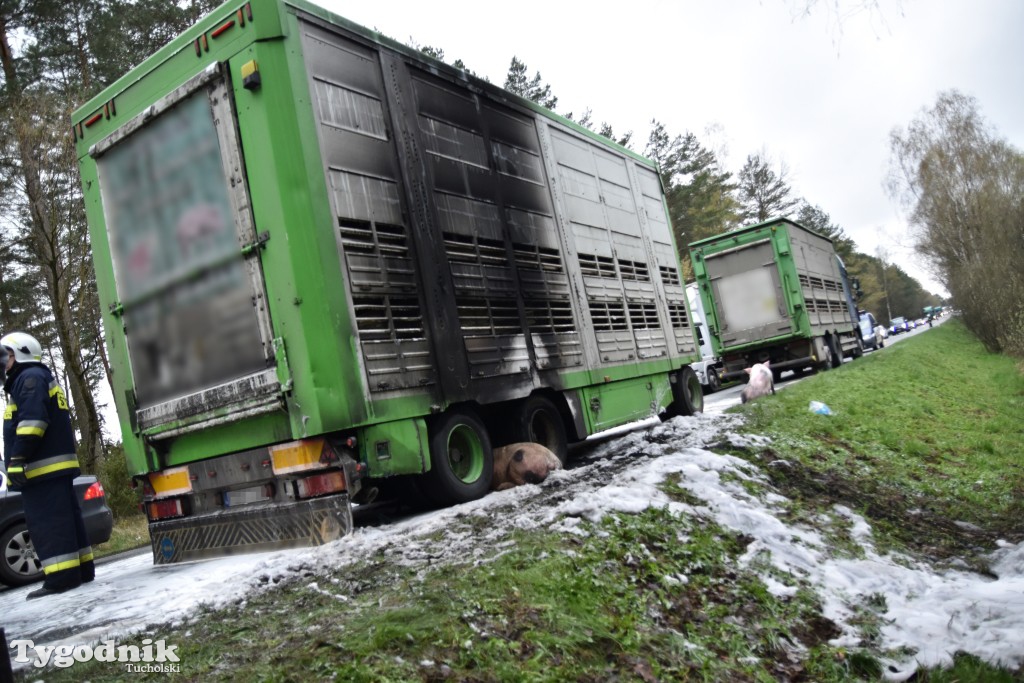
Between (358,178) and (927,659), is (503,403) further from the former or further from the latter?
(927,659)

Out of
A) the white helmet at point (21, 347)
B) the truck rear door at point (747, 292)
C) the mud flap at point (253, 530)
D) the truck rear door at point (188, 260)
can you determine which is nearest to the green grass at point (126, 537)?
the mud flap at point (253, 530)

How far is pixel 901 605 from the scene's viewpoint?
470 centimetres

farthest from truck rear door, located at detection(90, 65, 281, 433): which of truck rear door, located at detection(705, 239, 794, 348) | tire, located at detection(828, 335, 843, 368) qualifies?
tire, located at detection(828, 335, 843, 368)

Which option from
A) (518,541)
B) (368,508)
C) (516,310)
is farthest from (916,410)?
(518,541)

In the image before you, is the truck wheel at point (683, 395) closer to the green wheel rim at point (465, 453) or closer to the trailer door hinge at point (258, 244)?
the green wheel rim at point (465, 453)

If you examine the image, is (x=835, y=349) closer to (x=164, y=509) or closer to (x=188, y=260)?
(x=164, y=509)

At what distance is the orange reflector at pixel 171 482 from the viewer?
20.5ft

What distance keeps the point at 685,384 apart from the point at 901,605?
273 inches

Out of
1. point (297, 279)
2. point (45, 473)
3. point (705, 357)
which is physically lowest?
point (45, 473)

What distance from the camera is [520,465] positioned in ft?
22.9

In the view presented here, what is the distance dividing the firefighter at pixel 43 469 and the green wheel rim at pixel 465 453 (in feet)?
9.07

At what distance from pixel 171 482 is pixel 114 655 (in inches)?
114

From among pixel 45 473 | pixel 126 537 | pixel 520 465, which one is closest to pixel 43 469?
pixel 45 473

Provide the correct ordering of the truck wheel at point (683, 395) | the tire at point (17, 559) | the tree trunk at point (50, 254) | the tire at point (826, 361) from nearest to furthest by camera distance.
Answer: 1. the tire at point (17, 559)
2. the truck wheel at point (683, 395)
3. the tree trunk at point (50, 254)
4. the tire at point (826, 361)
